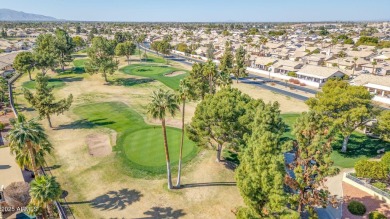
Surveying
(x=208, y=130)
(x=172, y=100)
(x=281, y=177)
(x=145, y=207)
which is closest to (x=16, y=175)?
(x=145, y=207)

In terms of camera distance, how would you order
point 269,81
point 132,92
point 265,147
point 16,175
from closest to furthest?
A: point 265,147 < point 16,175 < point 132,92 < point 269,81

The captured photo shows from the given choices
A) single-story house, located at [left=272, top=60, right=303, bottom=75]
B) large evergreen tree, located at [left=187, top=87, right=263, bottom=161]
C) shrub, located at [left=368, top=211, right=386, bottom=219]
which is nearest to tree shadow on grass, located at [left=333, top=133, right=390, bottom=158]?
shrub, located at [left=368, top=211, right=386, bottom=219]

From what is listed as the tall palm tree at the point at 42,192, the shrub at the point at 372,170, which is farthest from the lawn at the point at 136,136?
the shrub at the point at 372,170

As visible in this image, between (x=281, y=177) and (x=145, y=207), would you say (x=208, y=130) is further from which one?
(x=281, y=177)

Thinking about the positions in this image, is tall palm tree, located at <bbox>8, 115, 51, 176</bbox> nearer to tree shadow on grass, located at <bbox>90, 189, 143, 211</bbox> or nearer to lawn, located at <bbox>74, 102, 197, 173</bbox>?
tree shadow on grass, located at <bbox>90, 189, 143, 211</bbox>

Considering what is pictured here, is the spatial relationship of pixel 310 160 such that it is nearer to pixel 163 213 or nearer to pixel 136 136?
pixel 163 213

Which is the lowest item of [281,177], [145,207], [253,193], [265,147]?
[145,207]

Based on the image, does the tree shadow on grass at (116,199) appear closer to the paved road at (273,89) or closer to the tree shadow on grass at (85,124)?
the tree shadow on grass at (85,124)
